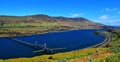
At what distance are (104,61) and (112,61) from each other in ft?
1.34

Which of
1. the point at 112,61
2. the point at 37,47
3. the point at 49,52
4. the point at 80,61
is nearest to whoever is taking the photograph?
the point at 112,61

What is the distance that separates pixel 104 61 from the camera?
12.9 meters

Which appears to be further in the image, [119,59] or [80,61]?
[80,61]

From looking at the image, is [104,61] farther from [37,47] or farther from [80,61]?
[37,47]

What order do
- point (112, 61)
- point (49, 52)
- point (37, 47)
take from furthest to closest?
point (37, 47) → point (49, 52) → point (112, 61)

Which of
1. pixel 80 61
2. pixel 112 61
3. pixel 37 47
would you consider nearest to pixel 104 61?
pixel 112 61

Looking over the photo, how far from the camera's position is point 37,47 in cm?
16038

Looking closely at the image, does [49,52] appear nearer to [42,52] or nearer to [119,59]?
[42,52]

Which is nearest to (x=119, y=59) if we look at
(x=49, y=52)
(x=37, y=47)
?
(x=49, y=52)

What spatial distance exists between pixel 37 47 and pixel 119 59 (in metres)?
148

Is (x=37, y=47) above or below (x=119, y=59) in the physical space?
below

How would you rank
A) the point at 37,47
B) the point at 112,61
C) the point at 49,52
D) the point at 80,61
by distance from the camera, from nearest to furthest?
the point at 112,61 < the point at 80,61 < the point at 49,52 < the point at 37,47

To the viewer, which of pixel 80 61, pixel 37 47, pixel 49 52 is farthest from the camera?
pixel 37 47

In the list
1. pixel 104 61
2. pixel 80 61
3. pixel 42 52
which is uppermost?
pixel 104 61
